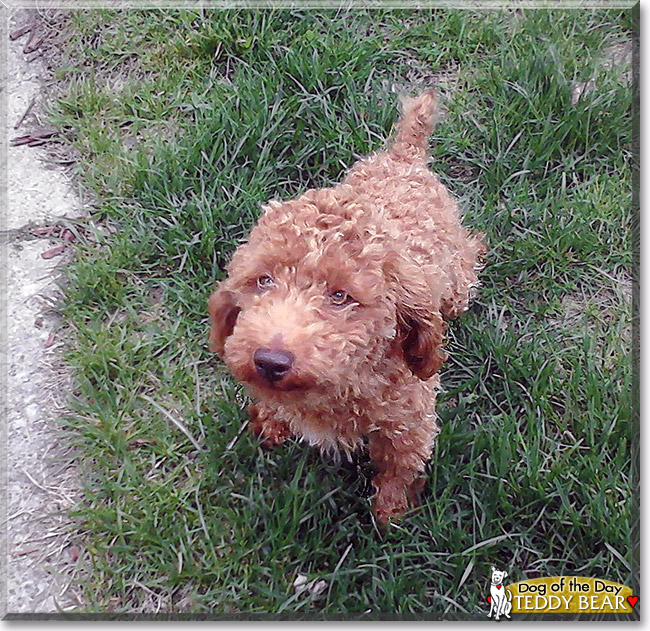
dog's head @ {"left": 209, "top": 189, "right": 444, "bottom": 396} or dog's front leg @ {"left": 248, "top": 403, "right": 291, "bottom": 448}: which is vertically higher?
dog's head @ {"left": 209, "top": 189, "right": 444, "bottom": 396}

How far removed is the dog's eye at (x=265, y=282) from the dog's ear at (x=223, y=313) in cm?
11

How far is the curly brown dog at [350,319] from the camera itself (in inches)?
49.8

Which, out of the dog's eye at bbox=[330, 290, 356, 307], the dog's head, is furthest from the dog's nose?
the dog's eye at bbox=[330, 290, 356, 307]

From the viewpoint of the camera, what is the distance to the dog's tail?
2.04 metres

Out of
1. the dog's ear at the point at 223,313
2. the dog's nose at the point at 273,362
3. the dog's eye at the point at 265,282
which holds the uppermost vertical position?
the dog's eye at the point at 265,282

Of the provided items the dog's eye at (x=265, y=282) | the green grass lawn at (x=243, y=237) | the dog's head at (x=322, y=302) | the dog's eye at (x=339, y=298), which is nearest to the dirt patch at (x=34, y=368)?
the green grass lawn at (x=243, y=237)

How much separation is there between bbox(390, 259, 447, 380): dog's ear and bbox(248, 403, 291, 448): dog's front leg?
54 centimetres

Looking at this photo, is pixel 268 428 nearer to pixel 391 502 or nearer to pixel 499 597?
pixel 391 502

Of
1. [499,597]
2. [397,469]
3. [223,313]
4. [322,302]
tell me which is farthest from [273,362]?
[499,597]

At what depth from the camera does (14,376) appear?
1.91m

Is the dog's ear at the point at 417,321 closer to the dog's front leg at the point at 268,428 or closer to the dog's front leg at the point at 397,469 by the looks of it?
the dog's front leg at the point at 397,469

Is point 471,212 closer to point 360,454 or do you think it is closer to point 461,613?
point 360,454

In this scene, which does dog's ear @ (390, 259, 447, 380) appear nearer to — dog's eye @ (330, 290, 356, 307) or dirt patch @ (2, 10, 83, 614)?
dog's eye @ (330, 290, 356, 307)

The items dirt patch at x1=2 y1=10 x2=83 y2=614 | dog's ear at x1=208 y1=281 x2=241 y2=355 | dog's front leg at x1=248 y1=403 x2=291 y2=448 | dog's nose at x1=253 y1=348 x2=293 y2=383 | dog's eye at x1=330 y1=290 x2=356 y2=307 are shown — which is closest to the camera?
dog's nose at x1=253 y1=348 x2=293 y2=383
